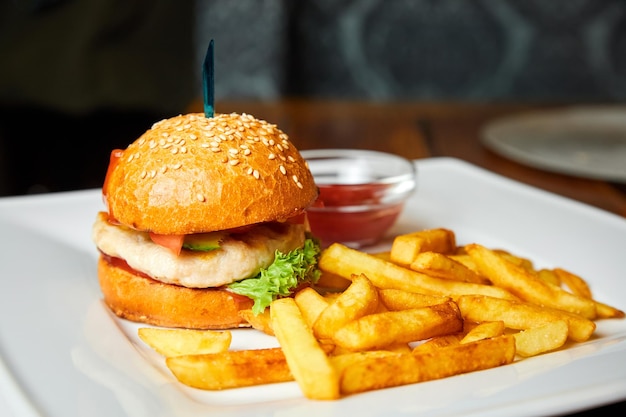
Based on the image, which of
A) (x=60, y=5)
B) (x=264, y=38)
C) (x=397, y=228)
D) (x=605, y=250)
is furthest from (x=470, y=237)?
(x=264, y=38)

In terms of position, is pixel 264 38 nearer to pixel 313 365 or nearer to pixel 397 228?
pixel 397 228

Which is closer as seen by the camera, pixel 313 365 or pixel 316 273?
pixel 313 365

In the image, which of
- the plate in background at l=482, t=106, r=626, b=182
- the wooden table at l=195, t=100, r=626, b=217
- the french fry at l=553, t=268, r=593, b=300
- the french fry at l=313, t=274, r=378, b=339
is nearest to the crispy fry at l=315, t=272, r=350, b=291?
the french fry at l=313, t=274, r=378, b=339

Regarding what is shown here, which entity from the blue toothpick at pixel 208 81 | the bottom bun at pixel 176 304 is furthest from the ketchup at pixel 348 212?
the bottom bun at pixel 176 304

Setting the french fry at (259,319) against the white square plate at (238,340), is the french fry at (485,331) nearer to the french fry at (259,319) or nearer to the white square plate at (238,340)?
the white square plate at (238,340)

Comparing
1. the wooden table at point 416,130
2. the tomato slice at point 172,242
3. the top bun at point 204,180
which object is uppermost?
the top bun at point 204,180

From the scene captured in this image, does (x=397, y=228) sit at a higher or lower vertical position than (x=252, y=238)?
lower

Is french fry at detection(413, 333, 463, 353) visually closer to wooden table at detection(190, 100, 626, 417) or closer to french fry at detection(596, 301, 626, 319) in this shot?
french fry at detection(596, 301, 626, 319)
